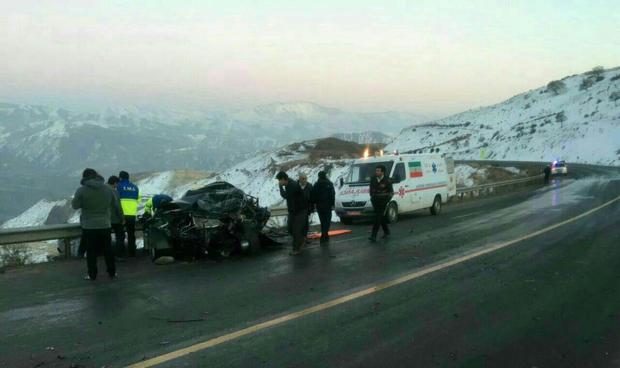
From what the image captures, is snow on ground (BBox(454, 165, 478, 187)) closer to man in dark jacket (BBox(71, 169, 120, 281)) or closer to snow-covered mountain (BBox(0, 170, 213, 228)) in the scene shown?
man in dark jacket (BBox(71, 169, 120, 281))

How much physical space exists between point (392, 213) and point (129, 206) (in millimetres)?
8341

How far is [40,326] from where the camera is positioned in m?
5.82

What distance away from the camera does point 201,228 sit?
1006cm

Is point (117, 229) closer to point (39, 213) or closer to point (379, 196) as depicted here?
point (379, 196)

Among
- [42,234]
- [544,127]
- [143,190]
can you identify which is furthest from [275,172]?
[42,234]

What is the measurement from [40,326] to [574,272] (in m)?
7.27

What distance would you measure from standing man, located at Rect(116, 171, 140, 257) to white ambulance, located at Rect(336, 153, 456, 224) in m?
7.53

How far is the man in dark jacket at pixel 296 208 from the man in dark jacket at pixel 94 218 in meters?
3.51

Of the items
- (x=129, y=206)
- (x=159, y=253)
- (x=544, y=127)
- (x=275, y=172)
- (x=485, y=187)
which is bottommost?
(x=485, y=187)

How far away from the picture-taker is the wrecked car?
10.1 meters

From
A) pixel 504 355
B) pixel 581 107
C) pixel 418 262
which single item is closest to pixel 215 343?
pixel 504 355

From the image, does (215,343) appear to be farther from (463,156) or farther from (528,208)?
(463,156)

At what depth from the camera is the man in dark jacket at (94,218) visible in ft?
27.8

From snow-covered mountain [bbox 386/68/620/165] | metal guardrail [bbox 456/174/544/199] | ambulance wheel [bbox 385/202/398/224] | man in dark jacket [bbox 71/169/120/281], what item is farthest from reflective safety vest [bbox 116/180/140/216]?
snow-covered mountain [bbox 386/68/620/165]
